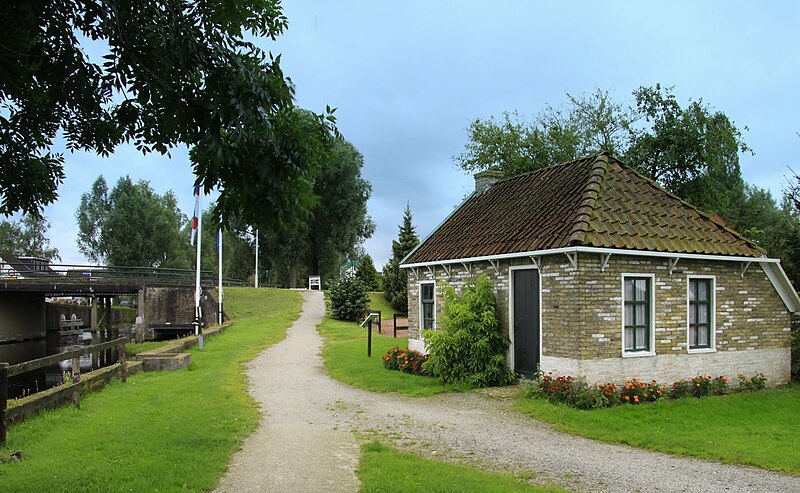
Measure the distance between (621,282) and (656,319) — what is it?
130 centimetres

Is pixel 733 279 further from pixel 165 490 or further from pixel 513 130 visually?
pixel 513 130

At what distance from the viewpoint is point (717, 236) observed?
14266 mm

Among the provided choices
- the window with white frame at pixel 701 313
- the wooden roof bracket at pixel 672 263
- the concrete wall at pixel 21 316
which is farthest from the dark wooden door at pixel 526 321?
the concrete wall at pixel 21 316

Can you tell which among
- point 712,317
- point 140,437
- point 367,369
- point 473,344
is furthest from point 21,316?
point 712,317

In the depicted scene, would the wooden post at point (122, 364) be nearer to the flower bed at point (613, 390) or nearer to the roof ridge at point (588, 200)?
the flower bed at point (613, 390)

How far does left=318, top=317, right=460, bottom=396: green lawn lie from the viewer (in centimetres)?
1388

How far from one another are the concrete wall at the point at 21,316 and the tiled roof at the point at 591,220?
37459 millimetres

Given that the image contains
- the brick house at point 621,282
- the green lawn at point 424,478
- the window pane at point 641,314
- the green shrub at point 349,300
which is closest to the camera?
the green lawn at point 424,478

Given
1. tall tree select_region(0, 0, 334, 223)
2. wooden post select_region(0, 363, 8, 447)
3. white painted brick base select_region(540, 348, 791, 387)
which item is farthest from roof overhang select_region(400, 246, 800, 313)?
wooden post select_region(0, 363, 8, 447)

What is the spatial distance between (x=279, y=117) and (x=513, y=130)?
95.0 feet

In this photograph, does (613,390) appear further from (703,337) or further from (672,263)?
(703,337)

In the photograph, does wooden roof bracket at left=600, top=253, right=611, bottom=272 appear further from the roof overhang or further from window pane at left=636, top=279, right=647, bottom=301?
window pane at left=636, top=279, right=647, bottom=301

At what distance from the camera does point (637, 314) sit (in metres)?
12.7

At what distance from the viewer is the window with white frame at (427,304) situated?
1733 cm
